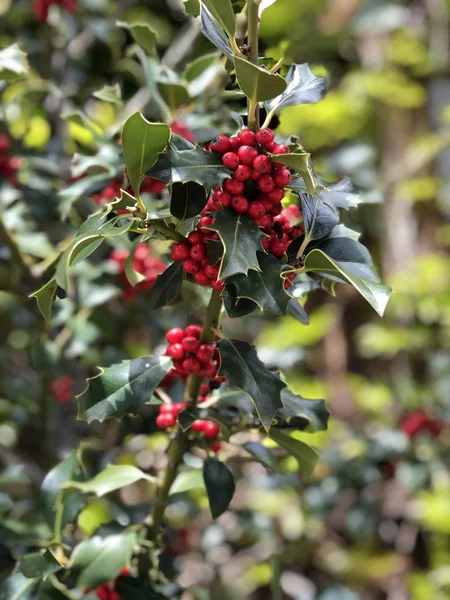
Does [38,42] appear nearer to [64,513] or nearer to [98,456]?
[98,456]

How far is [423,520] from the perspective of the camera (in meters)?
2.16

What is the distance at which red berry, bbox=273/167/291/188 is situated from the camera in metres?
0.57

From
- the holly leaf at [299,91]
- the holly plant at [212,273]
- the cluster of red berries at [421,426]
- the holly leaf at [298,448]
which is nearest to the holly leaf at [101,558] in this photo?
the holly plant at [212,273]

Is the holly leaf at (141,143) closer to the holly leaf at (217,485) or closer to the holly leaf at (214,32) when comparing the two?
the holly leaf at (214,32)

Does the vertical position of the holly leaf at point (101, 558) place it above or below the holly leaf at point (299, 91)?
below

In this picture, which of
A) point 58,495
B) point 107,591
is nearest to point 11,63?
point 58,495

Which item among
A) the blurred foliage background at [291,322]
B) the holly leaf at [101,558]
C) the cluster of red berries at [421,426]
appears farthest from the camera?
the cluster of red berries at [421,426]

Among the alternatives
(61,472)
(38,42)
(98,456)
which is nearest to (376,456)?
(98,456)

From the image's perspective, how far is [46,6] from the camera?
56.2 inches

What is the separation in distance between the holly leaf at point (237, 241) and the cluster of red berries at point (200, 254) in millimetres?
46

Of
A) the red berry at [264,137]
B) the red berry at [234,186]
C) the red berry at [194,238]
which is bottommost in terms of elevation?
the red berry at [194,238]

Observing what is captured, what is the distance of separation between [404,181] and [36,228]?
1639 millimetres

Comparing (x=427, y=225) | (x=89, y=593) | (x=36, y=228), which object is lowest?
(x=427, y=225)

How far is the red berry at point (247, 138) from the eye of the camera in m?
0.57
